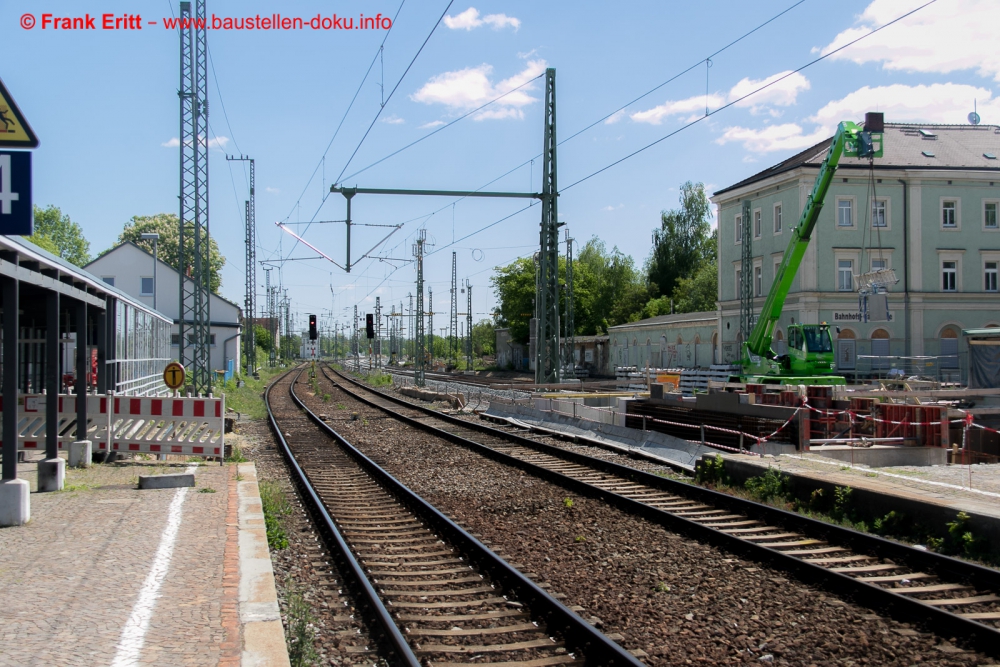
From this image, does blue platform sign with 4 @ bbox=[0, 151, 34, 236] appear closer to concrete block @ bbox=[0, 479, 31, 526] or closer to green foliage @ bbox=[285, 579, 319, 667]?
concrete block @ bbox=[0, 479, 31, 526]

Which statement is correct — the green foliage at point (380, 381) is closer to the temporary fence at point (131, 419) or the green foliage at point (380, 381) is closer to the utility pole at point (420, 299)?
the utility pole at point (420, 299)

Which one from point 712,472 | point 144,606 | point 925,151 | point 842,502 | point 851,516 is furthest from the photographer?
point 925,151

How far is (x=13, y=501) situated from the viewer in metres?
8.99

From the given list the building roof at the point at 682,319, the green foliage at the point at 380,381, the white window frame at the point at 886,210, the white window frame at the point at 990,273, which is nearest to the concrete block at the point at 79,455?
the green foliage at the point at 380,381

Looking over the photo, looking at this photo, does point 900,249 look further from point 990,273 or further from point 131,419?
point 131,419

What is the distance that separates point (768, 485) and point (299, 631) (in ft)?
25.6

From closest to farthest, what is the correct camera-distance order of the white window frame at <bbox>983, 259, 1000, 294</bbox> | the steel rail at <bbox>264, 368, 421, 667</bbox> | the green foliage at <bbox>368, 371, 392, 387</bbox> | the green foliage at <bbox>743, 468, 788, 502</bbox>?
the steel rail at <bbox>264, 368, 421, 667</bbox>
the green foliage at <bbox>743, 468, 788, 502</bbox>
the white window frame at <bbox>983, 259, 1000, 294</bbox>
the green foliage at <bbox>368, 371, 392, 387</bbox>

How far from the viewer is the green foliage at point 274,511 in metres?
9.25

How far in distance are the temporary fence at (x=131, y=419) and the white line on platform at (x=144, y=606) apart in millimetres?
5275

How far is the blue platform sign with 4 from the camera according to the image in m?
8.14

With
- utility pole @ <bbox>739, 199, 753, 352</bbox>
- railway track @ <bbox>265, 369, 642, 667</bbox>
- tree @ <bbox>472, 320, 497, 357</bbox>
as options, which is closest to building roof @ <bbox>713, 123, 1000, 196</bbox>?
utility pole @ <bbox>739, 199, 753, 352</bbox>

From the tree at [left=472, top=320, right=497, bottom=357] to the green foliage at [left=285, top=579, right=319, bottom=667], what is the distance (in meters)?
116

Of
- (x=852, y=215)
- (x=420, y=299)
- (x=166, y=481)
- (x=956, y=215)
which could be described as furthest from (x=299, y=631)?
(x=956, y=215)

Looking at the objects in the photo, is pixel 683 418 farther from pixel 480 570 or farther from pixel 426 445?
pixel 480 570
